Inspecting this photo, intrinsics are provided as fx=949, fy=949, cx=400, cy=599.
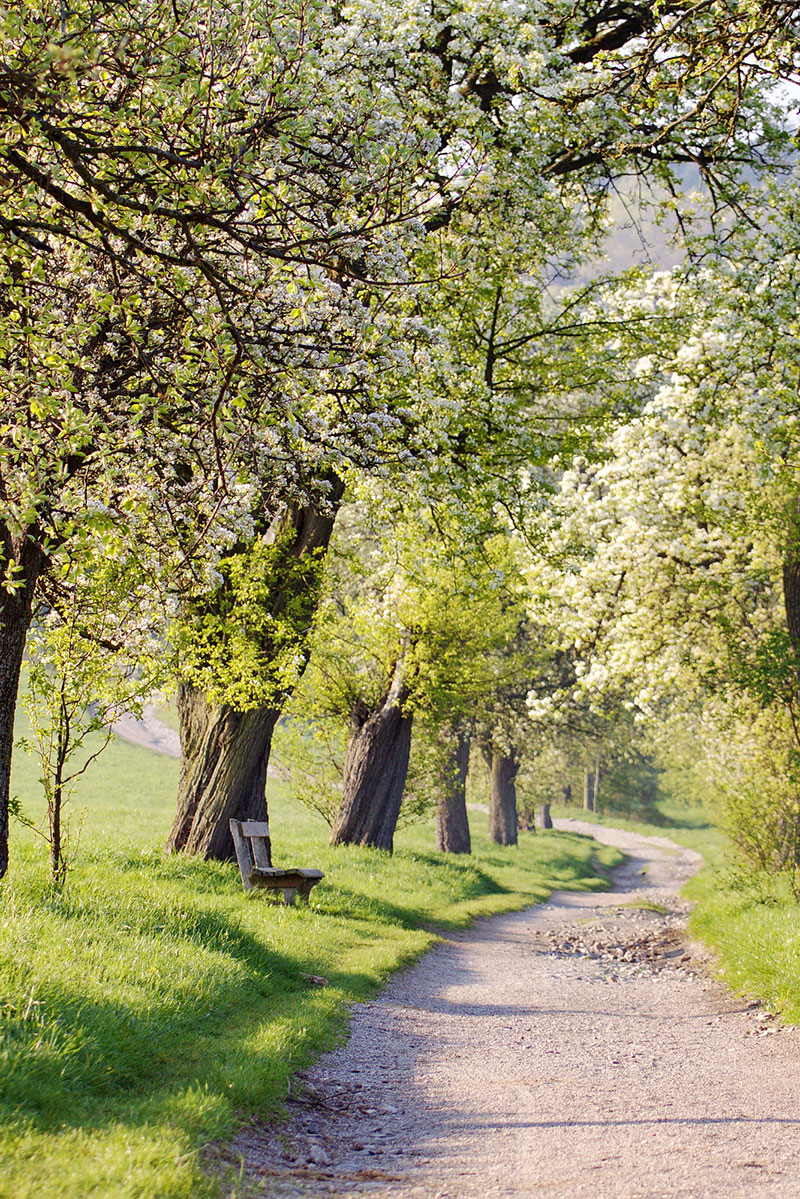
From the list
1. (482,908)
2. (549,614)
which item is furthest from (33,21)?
(482,908)

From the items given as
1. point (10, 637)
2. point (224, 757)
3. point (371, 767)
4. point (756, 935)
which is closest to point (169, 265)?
point (10, 637)

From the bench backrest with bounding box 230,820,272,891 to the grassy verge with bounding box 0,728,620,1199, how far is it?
0.83ft

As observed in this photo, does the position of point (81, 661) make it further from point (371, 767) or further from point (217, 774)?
point (371, 767)

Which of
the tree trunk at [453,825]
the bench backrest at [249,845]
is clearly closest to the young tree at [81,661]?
the bench backrest at [249,845]

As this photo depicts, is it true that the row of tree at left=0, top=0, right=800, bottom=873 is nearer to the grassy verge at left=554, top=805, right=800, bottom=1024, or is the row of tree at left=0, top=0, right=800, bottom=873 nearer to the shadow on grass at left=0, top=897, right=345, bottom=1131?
the shadow on grass at left=0, top=897, right=345, bottom=1131

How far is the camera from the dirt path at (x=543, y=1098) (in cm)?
493

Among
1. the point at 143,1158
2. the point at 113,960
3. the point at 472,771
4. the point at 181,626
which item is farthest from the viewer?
the point at 472,771

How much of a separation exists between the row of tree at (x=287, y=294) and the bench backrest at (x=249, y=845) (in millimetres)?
586

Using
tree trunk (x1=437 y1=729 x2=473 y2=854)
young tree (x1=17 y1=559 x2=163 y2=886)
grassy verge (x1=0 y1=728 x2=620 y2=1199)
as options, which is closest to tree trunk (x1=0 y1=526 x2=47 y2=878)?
young tree (x1=17 y1=559 x2=163 y2=886)

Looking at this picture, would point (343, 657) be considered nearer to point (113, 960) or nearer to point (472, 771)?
point (113, 960)

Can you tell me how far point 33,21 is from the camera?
5.69 metres

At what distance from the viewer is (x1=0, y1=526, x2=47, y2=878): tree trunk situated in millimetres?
8086

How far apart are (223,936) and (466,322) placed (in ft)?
25.4

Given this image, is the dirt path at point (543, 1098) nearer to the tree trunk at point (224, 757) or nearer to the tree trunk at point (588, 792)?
the tree trunk at point (224, 757)
